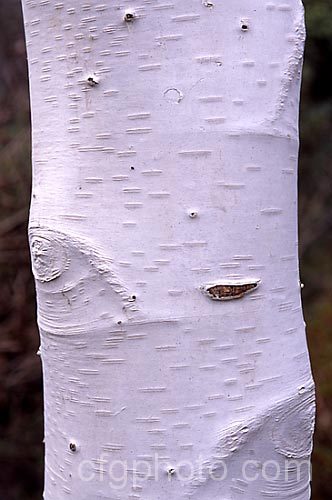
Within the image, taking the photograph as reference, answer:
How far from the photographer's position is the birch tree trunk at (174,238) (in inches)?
27.5

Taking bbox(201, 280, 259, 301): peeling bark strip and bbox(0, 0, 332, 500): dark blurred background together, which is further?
bbox(0, 0, 332, 500): dark blurred background

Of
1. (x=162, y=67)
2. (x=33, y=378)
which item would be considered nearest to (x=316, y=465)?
(x=33, y=378)

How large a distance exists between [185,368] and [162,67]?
300 millimetres

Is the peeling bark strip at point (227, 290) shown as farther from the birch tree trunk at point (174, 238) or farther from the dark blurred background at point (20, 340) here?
the dark blurred background at point (20, 340)

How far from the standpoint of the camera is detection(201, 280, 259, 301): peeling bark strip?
2.31 ft

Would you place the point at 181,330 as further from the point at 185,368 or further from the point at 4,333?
the point at 4,333

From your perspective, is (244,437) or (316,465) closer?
(244,437)

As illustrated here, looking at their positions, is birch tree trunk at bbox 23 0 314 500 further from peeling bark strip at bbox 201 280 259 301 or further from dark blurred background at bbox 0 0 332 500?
dark blurred background at bbox 0 0 332 500

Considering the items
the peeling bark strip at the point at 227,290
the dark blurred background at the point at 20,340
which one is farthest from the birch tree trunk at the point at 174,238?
the dark blurred background at the point at 20,340

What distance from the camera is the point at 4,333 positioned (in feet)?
9.68

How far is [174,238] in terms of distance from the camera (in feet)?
2.30

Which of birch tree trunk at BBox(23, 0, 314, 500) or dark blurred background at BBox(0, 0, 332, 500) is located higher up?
birch tree trunk at BBox(23, 0, 314, 500)

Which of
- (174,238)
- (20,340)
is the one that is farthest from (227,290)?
(20,340)

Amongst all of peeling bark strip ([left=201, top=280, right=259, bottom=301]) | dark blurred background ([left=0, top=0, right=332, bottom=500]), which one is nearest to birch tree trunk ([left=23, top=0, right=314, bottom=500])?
peeling bark strip ([left=201, top=280, right=259, bottom=301])
